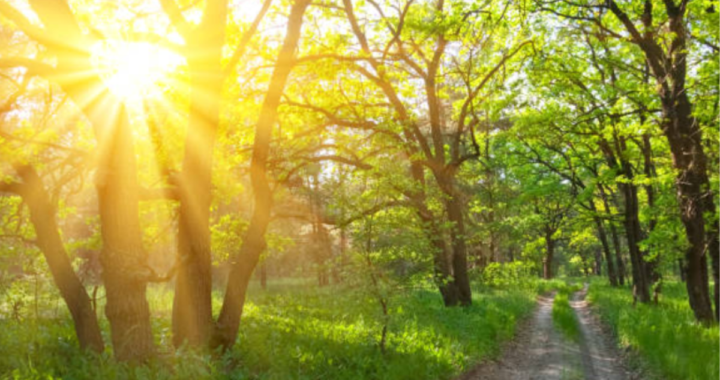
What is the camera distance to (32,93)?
7945 mm

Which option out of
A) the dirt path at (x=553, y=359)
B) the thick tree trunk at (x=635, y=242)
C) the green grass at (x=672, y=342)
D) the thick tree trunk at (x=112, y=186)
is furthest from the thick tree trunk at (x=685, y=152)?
the thick tree trunk at (x=112, y=186)

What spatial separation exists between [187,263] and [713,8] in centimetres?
1372

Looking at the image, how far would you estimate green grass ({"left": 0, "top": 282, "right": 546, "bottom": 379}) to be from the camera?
629cm

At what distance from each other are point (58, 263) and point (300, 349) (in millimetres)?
4301

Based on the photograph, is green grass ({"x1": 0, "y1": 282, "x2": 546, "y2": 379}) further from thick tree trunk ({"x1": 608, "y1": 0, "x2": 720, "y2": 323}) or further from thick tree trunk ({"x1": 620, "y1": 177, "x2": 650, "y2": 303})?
thick tree trunk ({"x1": 620, "y1": 177, "x2": 650, "y2": 303})

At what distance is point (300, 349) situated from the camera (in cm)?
830

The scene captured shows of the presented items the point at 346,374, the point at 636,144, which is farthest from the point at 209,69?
the point at 636,144

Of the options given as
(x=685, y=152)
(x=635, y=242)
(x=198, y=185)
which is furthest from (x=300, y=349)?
(x=635, y=242)

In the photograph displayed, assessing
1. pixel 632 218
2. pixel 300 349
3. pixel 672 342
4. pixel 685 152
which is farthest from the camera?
pixel 632 218

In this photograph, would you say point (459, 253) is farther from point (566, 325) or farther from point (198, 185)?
point (198, 185)

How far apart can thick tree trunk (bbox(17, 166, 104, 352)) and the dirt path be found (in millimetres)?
6603

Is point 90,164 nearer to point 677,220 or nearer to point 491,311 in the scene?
point 491,311

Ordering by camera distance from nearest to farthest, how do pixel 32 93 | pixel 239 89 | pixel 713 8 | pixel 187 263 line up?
pixel 187 263 < pixel 32 93 < pixel 239 89 < pixel 713 8

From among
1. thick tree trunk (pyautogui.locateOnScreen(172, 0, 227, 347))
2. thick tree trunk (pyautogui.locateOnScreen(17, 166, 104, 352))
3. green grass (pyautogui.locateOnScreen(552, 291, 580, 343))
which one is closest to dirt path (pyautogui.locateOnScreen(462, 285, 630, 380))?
green grass (pyautogui.locateOnScreen(552, 291, 580, 343))
